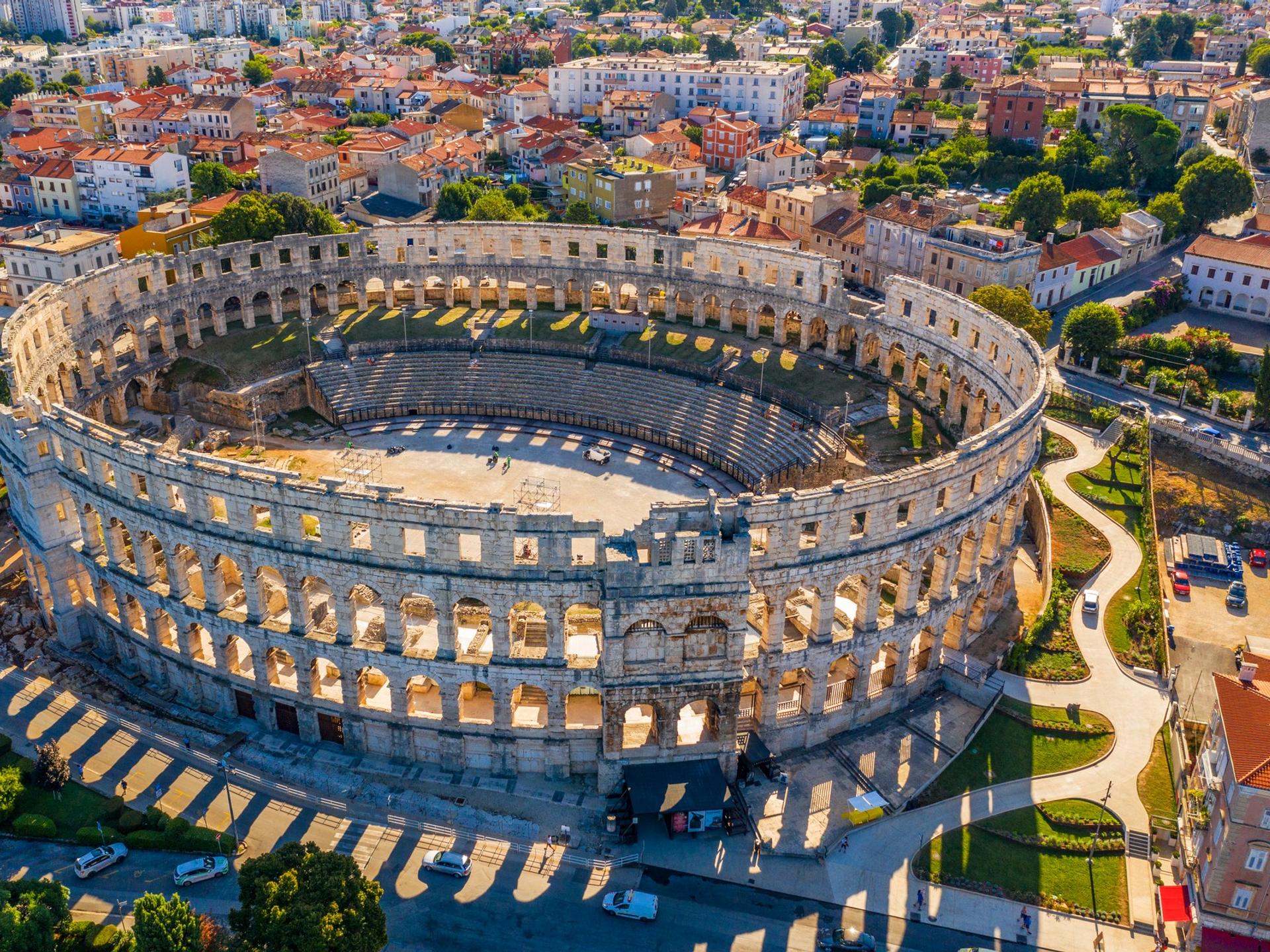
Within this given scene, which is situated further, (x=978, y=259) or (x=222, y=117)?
(x=222, y=117)

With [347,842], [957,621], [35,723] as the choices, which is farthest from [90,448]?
[957,621]

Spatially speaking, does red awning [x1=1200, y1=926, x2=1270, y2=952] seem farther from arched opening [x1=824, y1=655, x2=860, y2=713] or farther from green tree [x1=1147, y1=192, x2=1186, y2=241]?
green tree [x1=1147, y1=192, x2=1186, y2=241]

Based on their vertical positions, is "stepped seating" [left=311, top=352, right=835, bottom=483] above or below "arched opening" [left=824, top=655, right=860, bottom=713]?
above

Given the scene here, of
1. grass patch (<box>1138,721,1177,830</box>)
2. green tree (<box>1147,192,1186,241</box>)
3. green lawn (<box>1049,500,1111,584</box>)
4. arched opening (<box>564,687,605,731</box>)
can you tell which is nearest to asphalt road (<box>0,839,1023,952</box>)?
arched opening (<box>564,687,605,731</box>)

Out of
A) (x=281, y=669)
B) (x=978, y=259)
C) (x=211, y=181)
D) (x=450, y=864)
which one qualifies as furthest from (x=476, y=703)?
(x=211, y=181)

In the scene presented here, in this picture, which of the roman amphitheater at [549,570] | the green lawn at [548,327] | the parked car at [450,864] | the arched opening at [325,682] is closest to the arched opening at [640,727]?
the roman amphitheater at [549,570]

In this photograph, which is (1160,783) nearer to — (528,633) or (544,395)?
(528,633)

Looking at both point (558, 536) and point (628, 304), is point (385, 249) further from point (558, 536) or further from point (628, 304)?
point (558, 536)
